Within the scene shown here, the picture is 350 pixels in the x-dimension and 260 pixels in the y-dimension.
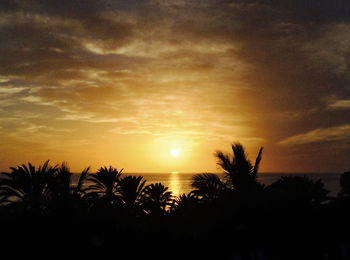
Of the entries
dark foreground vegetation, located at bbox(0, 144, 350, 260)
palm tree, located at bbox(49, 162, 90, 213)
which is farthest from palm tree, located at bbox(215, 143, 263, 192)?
palm tree, located at bbox(49, 162, 90, 213)

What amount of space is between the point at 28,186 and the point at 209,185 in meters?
8.35

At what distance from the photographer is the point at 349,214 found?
1071cm

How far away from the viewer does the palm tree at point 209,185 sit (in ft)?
48.6

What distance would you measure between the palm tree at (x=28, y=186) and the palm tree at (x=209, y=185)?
6.93 meters

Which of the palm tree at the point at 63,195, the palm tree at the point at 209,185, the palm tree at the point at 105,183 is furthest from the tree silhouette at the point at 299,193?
the palm tree at the point at 105,183

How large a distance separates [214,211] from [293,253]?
13.9 feet

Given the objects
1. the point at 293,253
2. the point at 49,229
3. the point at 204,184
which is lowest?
the point at 293,253

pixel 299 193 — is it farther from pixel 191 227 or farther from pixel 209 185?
pixel 191 227

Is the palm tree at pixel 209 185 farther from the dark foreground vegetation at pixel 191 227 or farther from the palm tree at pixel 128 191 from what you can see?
the palm tree at pixel 128 191

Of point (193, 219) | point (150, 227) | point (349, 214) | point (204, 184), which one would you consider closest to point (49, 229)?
point (150, 227)

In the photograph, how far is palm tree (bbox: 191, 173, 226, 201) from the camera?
1480 centimetres

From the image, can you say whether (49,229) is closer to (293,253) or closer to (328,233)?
(293,253)

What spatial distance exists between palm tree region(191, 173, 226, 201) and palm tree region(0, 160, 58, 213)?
22.7 feet

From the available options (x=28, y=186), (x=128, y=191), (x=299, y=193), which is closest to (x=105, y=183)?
(x=128, y=191)
